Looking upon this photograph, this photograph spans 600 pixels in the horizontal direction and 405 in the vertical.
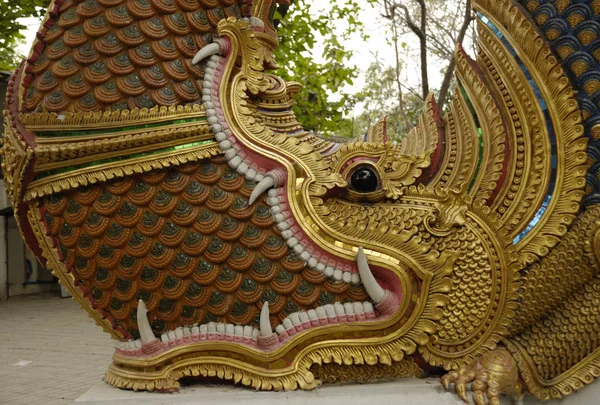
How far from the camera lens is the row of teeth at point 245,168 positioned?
7.09 ft

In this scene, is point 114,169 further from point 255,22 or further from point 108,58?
point 255,22

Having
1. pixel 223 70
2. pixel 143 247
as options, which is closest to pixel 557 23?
pixel 223 70

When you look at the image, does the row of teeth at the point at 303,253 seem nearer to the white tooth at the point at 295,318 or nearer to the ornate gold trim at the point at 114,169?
the white tooth at the point at 295,318

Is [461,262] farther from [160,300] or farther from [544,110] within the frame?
[160,300]

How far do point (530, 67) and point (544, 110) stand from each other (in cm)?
20

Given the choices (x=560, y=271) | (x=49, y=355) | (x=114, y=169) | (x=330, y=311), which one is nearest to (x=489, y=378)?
(x=560, y=271)

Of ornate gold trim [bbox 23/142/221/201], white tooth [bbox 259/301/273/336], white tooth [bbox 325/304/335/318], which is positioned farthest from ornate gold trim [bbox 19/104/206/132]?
white tooth [bbox 325/304/335/318]

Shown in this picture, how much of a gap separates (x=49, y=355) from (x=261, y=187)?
4218mm

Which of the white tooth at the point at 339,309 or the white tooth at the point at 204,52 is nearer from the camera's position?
the white tooth at the point at 339,309

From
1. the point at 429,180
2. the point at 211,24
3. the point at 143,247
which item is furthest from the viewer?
the point at 429,180

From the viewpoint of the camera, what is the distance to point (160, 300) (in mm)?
2219

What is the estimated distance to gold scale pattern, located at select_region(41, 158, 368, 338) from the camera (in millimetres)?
2166

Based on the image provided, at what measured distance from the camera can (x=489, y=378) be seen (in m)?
2.10

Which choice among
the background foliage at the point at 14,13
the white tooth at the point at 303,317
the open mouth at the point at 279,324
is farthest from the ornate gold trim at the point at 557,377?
the background foliage at the point at 14,13
